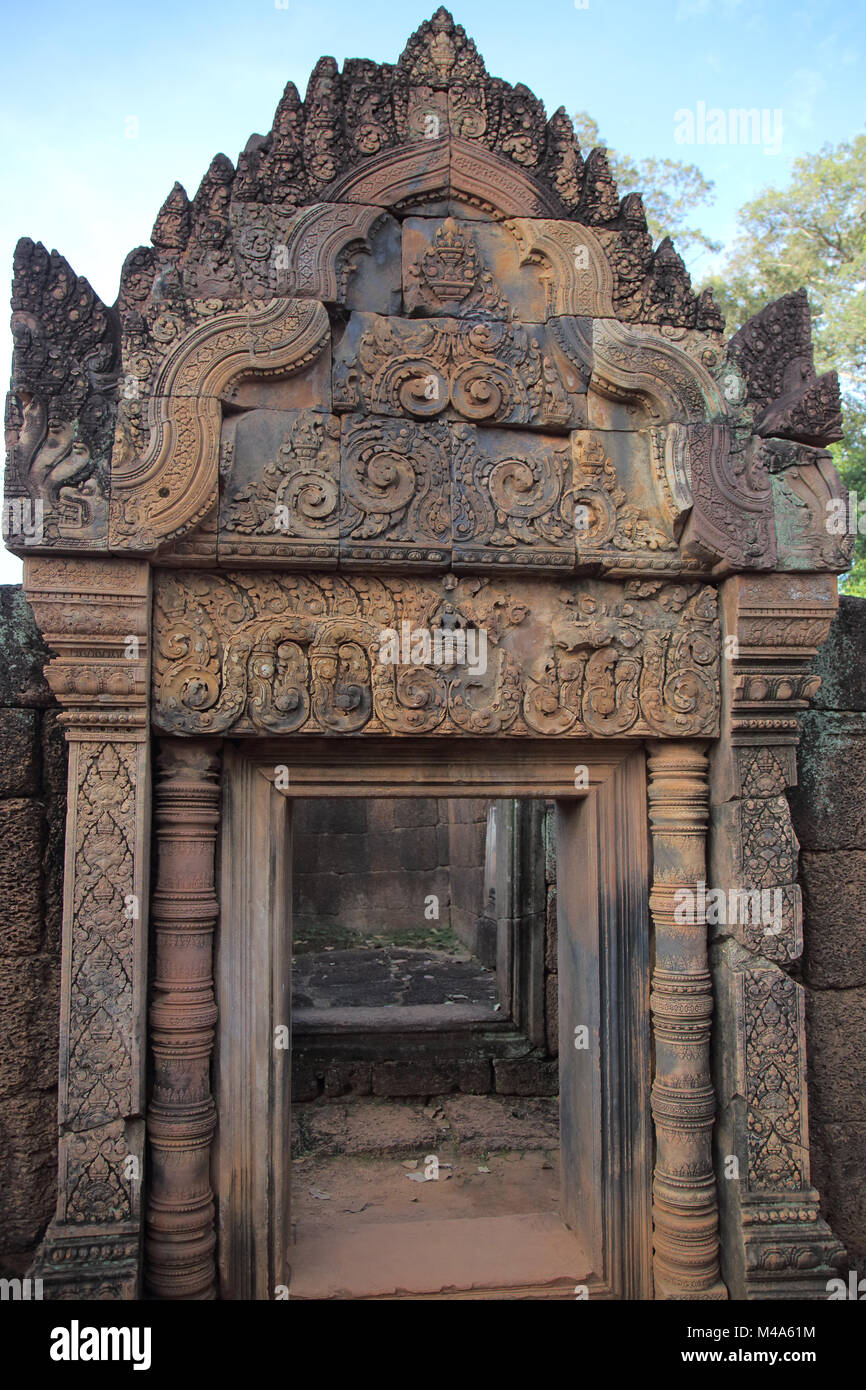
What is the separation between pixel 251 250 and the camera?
3264mm

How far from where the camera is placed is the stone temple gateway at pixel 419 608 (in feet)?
10.1

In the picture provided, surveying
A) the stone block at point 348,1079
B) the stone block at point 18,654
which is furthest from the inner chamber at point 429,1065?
the stone block at point 18,654

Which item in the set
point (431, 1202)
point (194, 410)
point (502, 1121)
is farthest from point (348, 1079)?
point (194, 410)

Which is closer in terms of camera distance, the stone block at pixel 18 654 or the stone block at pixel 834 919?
the stone block at pixel 18 654

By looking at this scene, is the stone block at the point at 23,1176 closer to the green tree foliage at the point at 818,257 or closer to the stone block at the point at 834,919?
the stone block at the point at 834,919

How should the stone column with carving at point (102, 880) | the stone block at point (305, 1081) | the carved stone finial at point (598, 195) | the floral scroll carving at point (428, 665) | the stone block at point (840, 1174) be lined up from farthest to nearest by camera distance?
the stone block at point (305, 1081)
the stone block at point (840, 1174)
the carved stone finial at point (598, 195)
the floral scroll carving at point (428, 665)
the stone column with carving at point (102, 880)

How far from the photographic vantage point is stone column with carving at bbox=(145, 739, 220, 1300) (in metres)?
3.11

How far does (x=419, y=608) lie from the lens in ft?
11.0

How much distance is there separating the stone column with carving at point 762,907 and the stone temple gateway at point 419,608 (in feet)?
0.04

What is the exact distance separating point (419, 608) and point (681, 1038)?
1.88 meters

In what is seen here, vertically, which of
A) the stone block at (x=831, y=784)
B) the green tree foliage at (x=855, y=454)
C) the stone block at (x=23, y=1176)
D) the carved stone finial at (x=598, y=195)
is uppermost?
the green tree foliage at (x=855, y=454)

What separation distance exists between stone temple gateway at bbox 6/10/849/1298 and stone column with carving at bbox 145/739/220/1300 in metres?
0.01

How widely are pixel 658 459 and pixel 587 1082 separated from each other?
2.44m

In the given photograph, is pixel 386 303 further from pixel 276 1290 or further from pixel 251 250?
pixel 276 1290
